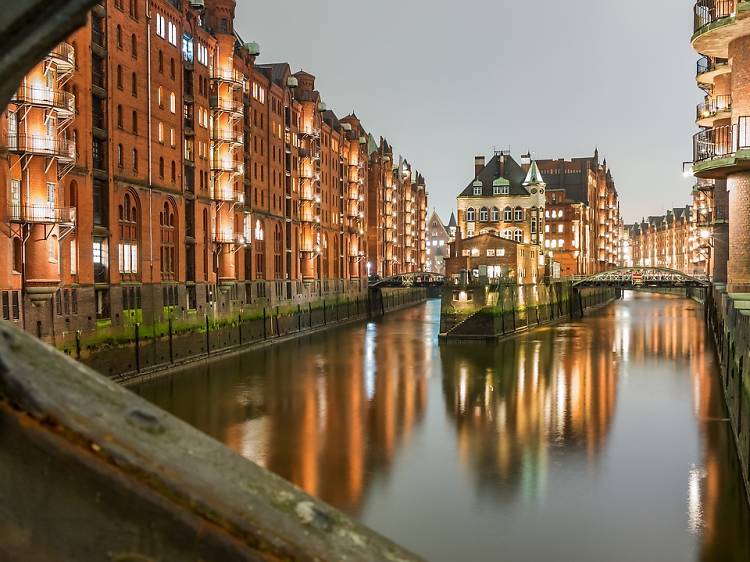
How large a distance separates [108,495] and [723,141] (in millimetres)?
33721

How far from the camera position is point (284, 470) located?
19750 mm

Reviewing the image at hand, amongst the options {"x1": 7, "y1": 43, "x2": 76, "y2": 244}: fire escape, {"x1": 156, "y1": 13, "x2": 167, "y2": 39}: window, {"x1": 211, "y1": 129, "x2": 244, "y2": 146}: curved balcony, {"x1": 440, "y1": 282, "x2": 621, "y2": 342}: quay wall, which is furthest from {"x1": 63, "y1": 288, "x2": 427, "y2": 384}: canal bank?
{"x1": 156, "y1": 13, "x2": 167, "y2": 39}: window

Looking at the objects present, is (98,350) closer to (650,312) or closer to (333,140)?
(333,140)

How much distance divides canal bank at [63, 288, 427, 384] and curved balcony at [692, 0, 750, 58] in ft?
83.5

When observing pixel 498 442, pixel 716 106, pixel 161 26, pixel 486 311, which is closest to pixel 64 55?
pixel 161 26

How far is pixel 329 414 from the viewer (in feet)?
90.9

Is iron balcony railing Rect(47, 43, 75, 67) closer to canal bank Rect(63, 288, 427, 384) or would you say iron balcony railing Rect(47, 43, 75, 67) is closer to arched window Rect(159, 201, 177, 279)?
canal bank Rect(63, 288, 427, 384)

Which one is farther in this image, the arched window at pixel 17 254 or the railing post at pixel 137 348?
the railing post at pixel 137 348

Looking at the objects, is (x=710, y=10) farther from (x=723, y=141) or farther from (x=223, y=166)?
(x=223, y=166)

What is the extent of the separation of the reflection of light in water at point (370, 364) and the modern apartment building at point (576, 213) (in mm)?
40720

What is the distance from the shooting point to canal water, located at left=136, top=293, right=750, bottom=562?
1574 centimetres

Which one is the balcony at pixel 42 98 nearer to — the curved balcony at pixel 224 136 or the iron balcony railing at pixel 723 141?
the curved balcony at pixel 224 136

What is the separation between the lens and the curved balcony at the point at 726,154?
2708 centimetres

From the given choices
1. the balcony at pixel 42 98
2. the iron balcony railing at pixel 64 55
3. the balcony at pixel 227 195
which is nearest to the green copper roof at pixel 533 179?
the balcony at pixel 227 195
